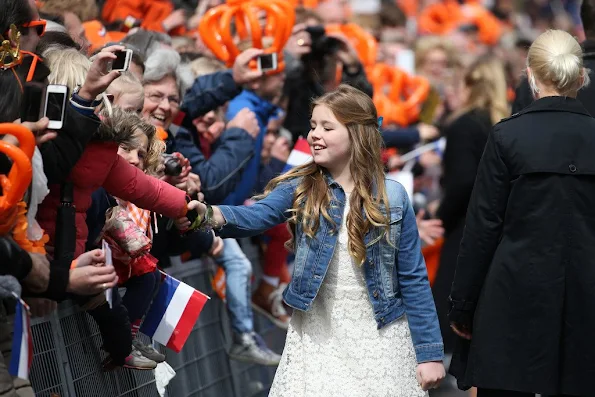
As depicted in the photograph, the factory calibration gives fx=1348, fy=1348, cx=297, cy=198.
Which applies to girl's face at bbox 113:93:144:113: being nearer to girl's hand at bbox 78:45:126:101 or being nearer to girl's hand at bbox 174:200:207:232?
girl's hand at bbox 174:200:207:232

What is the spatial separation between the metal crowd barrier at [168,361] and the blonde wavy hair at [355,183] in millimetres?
1062

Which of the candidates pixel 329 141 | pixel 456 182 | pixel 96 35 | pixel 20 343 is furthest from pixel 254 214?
pixel 456 182

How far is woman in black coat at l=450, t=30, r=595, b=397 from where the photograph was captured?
6.40m

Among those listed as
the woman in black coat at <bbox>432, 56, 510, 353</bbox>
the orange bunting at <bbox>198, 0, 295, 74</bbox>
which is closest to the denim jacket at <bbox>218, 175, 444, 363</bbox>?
the orange bunting at <bbox>198, 0, 295, 74</bbox>

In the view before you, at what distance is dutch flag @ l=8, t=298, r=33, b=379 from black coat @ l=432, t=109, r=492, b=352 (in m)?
5.35

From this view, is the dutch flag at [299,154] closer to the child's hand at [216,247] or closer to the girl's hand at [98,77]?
the child's hand at [216,247]

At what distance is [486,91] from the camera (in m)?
10.4

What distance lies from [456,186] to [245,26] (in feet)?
6.60

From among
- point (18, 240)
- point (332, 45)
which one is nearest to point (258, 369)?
point (332, 45)

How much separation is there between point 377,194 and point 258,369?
3133mm

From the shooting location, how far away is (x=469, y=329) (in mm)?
6613

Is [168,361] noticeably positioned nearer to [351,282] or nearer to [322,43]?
[351,282]

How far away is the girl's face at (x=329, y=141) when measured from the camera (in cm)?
613

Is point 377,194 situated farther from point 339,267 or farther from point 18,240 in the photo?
point 18,240
